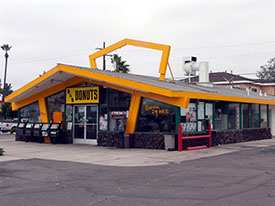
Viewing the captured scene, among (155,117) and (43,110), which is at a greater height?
Answer: (43,110)

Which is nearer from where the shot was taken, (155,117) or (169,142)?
(169,142)

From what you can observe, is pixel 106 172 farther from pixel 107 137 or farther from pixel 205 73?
pixel 205 73

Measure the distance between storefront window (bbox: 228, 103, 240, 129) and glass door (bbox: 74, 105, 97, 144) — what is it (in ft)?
25.4

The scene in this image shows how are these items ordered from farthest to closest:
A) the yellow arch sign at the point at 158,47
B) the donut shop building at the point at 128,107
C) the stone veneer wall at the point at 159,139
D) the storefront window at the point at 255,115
A: the storefront window at the point at 255,115 → the yellow arch sign at the point at 158,47 → the stone veneer wall at the point at 159,139 → the donut shop building at the point at 128,107

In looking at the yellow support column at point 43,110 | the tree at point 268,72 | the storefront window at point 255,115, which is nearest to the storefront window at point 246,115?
the storefront window at point 255,115

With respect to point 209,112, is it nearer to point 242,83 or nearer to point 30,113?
point 30,113

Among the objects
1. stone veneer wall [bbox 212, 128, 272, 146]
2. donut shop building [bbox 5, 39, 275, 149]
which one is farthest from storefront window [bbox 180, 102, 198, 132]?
stone veneer wall [bbox 212, 128, 272, 146]

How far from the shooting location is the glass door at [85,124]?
19.7 metres

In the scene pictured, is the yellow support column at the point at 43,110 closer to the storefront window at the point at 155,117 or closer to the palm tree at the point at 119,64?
the storefront window at the point at 155,117

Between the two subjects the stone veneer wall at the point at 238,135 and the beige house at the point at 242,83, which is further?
the beige house at the point at 242,83

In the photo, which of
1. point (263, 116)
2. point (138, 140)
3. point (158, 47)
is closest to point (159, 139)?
point (138, 140)

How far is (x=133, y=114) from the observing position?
58.5 ft

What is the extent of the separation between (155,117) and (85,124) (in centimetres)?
477

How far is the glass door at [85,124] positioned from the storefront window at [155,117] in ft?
10.0
